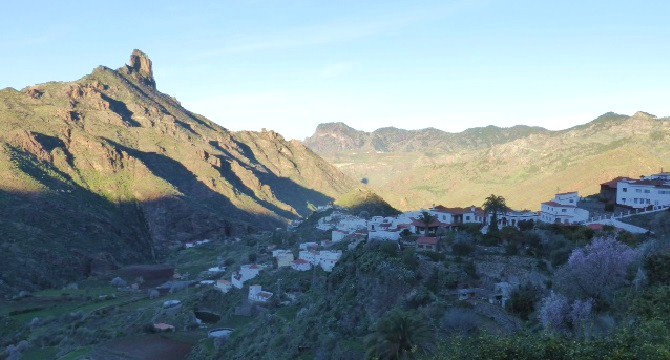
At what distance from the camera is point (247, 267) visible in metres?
60.0

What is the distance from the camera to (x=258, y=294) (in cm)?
5038

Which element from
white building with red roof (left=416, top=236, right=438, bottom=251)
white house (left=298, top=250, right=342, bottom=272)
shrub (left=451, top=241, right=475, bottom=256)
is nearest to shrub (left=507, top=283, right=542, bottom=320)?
shrub (left=451, top=241, right=475, bottom=256)

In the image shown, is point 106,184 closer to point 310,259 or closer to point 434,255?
point 310,259

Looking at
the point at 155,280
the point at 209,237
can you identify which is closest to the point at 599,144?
the point at 209,237

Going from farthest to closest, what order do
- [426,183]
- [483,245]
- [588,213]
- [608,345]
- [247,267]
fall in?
1. [426,183]
2. [247,267]
3. [588,213]
4. [483,245]
5. [608,345]

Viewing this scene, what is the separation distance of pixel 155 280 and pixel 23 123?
200 feet

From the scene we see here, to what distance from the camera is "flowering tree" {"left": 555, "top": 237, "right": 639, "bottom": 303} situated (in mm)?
24594

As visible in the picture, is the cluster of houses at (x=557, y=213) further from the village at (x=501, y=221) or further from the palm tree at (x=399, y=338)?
the palm tree at (x=399, y=338)

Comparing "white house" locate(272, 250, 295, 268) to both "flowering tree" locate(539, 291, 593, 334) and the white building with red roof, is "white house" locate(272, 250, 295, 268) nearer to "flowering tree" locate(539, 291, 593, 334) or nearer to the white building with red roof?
the white building with red roof

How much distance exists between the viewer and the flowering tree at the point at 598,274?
80.7 feet

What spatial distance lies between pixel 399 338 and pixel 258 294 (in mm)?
29784

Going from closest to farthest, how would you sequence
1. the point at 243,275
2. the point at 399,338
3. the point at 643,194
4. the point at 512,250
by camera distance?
1. the point at 399,338
2. the point at 512,250
3. the point at 643,194
4. the point at 243,275

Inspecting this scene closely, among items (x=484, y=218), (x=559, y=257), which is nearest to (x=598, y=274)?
(x=559, y=257)

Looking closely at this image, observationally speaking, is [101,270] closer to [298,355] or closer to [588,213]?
[298,355]
